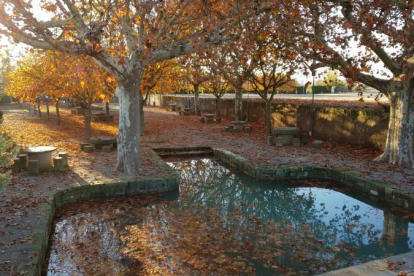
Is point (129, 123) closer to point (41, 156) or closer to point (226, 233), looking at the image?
point (41, 156)

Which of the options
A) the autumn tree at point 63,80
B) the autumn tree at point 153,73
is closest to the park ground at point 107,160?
the autumn tree at point 63,80

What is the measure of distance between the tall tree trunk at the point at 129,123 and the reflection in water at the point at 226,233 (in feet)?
4.84

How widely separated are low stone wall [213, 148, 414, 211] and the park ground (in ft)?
1.28

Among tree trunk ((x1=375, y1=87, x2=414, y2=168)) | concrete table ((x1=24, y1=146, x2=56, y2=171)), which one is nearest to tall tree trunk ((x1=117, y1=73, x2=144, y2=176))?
concrete table ((x1=24, y1=146, x2=56, y2=171))

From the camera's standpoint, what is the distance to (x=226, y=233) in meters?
7.91

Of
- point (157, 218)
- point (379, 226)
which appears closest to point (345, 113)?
point (379, 226)

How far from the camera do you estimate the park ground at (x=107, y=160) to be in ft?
24.1

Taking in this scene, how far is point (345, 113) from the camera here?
16812 millimetres

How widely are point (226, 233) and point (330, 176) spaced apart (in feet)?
19.5

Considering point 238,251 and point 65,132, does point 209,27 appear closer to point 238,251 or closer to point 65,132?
point 238,251

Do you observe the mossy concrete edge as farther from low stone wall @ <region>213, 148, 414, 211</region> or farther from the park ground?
low stone wall @ <region>213, 148, 414, 211</region>

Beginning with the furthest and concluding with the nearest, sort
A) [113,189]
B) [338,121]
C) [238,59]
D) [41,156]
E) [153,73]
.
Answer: [153,73]
[238,59]
[338,121]
[41,156]
[113,189]

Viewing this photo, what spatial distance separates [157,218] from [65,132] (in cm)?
1490

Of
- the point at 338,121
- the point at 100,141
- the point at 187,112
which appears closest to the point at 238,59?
the point at 338,121
